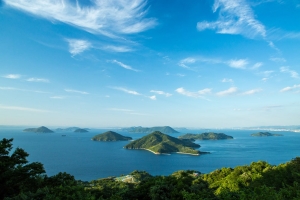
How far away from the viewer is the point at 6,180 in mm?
11906

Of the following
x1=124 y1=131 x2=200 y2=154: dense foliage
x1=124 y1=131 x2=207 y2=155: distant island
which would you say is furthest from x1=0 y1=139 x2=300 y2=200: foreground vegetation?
x1=124 y1=131 x2=200 y2=154: dense foliage

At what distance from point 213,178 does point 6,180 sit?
18505mm

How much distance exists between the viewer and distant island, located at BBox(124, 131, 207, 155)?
128 meters

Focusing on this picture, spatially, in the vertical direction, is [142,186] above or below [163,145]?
above

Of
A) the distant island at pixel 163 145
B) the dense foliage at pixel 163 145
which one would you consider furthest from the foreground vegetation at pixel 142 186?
the dense foliage at pixel 163 145

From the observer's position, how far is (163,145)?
441 feet

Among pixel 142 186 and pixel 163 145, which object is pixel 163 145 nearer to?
pixel 163 145

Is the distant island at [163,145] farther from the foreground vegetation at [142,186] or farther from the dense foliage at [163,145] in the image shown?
the foreground vegetation at [142,186]

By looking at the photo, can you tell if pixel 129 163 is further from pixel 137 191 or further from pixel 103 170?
pixel 137 191

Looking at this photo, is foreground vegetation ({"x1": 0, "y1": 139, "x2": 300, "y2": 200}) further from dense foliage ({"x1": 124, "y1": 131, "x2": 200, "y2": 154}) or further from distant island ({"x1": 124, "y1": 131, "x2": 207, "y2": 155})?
dense foliage ({"x1": 124, "y1": 131, "x2": 200, "y2": 154})

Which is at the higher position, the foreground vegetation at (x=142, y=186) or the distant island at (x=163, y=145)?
the foreground vegetation at (x=142, y=186)

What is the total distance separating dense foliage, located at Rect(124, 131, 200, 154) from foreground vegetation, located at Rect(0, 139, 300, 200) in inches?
4203

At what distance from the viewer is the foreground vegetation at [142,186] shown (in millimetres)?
8188

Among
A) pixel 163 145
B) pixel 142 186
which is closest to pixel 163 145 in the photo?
pixel 163 145
